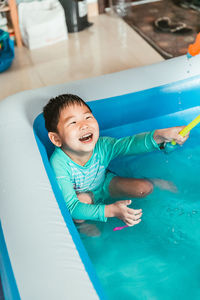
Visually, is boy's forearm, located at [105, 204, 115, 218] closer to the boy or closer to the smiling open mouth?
the boy

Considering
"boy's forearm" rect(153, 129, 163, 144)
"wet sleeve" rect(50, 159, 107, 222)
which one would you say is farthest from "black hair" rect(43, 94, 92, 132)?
"boy's forearm" rect(153, 129, 163, 144)

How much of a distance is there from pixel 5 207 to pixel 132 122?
29.9 inches

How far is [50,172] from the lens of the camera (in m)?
1.26

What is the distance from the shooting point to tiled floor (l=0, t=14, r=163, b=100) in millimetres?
2289

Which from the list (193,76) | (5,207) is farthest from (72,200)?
(193,76)

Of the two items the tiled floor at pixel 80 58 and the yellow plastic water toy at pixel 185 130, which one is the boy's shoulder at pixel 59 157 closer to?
the yellow plastic water toy at pixel 185 130

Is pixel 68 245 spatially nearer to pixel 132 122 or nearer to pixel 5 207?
pixel 5 207

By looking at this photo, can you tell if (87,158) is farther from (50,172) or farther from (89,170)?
(50,172)

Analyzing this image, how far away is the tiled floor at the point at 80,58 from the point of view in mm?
2289

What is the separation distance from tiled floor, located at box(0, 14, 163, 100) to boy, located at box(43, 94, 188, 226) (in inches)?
36.4

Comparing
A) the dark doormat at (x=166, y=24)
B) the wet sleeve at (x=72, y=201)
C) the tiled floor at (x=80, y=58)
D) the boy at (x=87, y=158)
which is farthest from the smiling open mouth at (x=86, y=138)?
the dark doormat at (x=166, y=24)

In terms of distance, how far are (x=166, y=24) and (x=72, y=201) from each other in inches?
72.1

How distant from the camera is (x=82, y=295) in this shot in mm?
892

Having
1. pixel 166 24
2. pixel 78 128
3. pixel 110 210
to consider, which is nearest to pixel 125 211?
pixel 110 210
